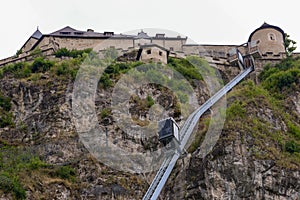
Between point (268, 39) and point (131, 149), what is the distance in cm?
2174

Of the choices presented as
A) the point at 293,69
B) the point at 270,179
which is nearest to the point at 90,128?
the point at 270,179

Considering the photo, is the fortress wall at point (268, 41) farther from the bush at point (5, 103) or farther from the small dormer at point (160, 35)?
the bush at point (5, 103)

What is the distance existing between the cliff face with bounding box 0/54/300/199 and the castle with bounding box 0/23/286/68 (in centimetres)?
694

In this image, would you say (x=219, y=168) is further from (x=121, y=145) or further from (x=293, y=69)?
(x=293, y=69)

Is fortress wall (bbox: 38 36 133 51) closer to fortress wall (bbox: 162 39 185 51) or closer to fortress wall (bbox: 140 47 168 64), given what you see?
fortress wall (bbox: 162 39 185 51)

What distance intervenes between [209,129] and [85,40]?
2141 centimetres

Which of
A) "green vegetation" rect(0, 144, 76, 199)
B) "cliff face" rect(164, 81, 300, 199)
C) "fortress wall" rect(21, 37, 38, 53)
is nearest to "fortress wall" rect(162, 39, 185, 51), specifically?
"fortress wall" rect(21, 37, 38, 53)

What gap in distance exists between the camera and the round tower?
5675 cm

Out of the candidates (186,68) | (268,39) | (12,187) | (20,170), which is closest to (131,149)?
(20,170)

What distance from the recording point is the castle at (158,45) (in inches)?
2098

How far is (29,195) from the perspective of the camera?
35.0 m

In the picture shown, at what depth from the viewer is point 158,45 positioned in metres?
54.0

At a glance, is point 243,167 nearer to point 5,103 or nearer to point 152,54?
point 5,103

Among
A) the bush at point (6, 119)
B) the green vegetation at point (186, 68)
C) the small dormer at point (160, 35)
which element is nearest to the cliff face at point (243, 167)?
the green vegetation at point (186, 68)
